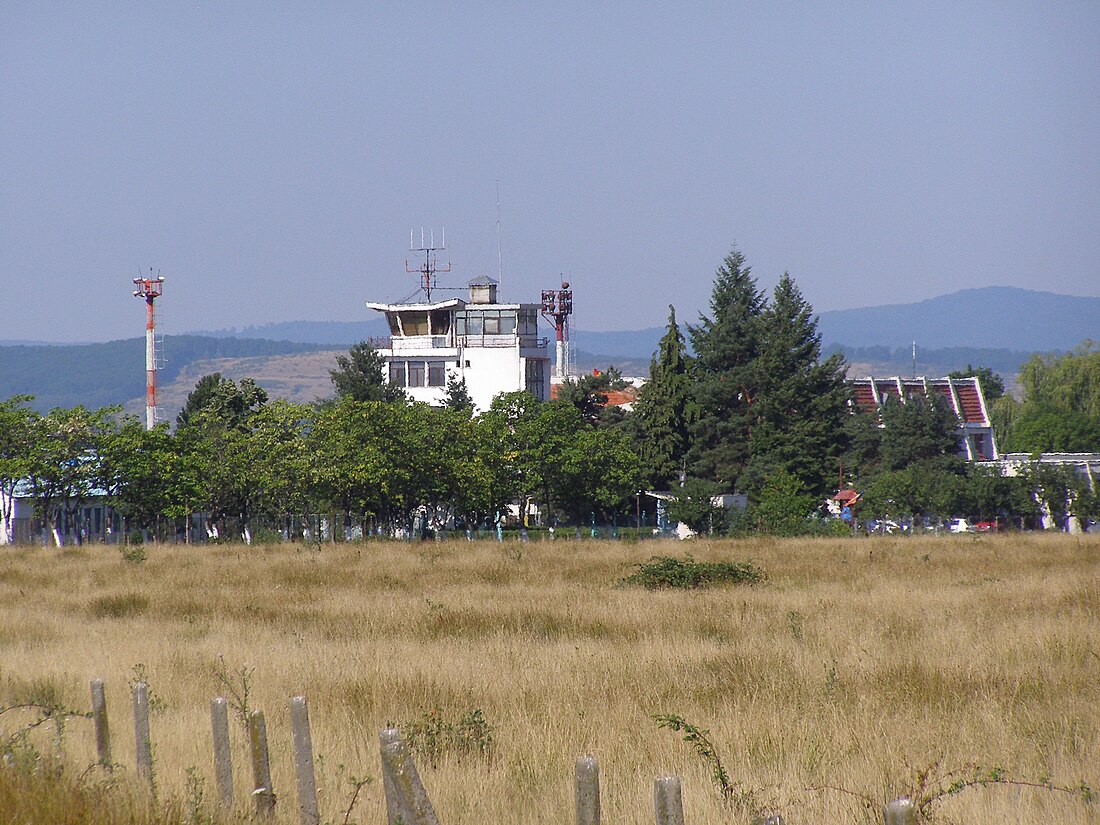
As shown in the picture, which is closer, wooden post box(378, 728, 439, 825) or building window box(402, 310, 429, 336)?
wooden post box(378, 728, 439, 825)

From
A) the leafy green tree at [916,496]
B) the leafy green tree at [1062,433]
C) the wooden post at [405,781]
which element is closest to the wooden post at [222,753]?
the wooden post at [405,781]

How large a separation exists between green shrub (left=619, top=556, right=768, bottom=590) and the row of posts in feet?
57.9

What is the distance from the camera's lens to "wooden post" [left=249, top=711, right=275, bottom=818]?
848cm

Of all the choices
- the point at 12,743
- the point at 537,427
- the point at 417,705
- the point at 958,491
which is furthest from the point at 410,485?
the point at 12,743

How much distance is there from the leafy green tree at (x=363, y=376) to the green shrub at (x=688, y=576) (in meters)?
57.9

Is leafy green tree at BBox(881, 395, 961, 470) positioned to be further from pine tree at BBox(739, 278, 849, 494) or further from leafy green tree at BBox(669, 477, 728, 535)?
leafy green tree at BBox(669, 477, 728, 535)

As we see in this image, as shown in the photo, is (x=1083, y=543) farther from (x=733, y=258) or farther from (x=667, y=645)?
(x=733, y=258)

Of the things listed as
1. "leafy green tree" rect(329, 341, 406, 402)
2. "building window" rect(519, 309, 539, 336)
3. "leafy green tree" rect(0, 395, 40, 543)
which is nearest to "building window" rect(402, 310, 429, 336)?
"building window" rect(519, 309, 539, 336)

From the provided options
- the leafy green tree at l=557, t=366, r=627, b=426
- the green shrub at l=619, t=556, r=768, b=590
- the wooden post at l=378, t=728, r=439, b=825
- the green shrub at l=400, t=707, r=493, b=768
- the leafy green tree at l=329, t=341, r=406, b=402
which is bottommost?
the green shrub at l=400, t=707, r=493, b=768

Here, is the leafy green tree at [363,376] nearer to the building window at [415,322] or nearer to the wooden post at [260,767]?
the building window at [415,322]

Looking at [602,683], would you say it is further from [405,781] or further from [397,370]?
[397,370]

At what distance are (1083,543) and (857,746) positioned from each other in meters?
29.4

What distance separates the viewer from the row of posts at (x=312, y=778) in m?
6.00

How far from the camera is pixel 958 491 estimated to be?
6341 centimetres
